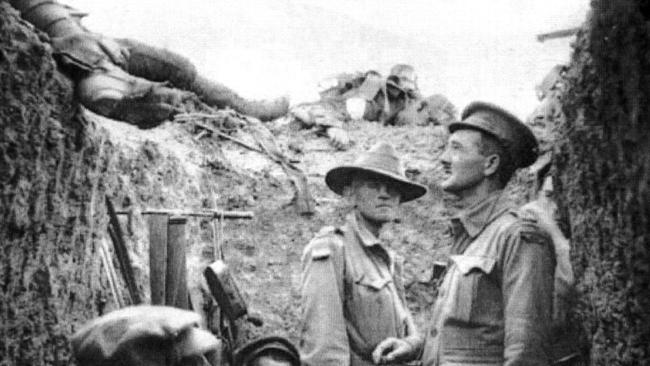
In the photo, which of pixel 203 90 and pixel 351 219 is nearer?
pixel 351 219

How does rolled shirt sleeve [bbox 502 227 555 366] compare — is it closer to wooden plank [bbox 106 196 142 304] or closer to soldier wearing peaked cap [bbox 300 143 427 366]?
soldier wearing peaked cap [bbox 300 143 427 366]

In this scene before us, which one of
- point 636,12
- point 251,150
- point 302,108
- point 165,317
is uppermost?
point 302,108

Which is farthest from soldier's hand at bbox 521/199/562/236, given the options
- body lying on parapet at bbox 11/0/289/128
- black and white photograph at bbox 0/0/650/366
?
body lying on parapet at bbox 11/0/289/128

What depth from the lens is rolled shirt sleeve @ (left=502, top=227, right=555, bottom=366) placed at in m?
3.39

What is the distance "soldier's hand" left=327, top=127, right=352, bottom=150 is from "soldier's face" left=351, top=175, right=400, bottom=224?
799 centimetres

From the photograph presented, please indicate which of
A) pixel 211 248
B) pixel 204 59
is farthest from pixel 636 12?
pixel 204 59

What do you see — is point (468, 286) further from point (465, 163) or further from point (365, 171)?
point (365, 171)

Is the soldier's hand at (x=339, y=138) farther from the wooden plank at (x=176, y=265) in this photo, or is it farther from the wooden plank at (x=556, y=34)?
the wooden plank at (x=176, y=265)

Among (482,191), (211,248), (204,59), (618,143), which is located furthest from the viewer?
(204,59)

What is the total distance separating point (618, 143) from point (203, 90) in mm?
10364

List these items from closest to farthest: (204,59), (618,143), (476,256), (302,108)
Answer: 1. (618,143)
2. (476,256)
3. (302,108)
4. (204,59)

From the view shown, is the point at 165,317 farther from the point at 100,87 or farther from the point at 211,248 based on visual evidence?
the point at 211,248

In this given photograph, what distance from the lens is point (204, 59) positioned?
32.8 meters

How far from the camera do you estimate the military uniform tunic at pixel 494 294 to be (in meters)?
3.43
